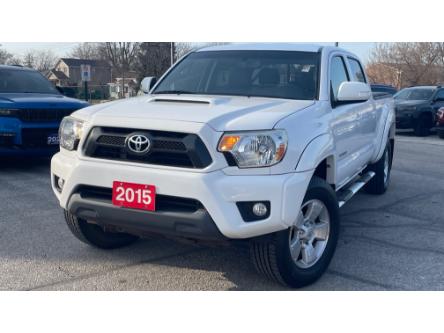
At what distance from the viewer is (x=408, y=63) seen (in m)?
40.9

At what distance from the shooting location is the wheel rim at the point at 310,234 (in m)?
3.63

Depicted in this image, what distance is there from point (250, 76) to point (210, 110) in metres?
1.14

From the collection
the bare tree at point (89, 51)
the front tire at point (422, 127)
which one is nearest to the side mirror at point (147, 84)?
the front tire at point (422, 127)

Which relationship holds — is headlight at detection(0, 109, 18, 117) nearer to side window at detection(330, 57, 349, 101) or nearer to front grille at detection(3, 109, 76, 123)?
front grille at detection(3, 109, 76, 123)

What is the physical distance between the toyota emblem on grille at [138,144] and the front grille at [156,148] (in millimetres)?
24

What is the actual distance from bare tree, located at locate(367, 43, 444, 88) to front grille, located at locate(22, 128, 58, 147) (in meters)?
36.9

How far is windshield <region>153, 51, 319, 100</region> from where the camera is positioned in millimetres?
4332

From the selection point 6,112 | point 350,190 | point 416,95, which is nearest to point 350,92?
point 350,190

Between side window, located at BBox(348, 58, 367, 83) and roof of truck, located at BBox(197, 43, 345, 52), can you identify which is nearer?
roof of truck, located at BBox(197, 43, 345, 52)

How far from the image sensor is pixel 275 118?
3383 millimetres

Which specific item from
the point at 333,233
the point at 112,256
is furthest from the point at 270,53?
the point at 112,256

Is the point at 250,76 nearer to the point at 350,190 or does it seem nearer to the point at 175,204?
the point at 350,190

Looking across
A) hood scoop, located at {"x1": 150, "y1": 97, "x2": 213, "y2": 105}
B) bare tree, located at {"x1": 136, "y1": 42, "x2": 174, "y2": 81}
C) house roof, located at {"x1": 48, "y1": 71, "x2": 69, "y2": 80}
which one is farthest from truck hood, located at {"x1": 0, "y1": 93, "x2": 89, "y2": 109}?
house roof, located at {"x1": 48, "y1": 71, "x2": 69, "y2": 80}

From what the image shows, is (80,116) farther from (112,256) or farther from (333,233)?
(333,233)
